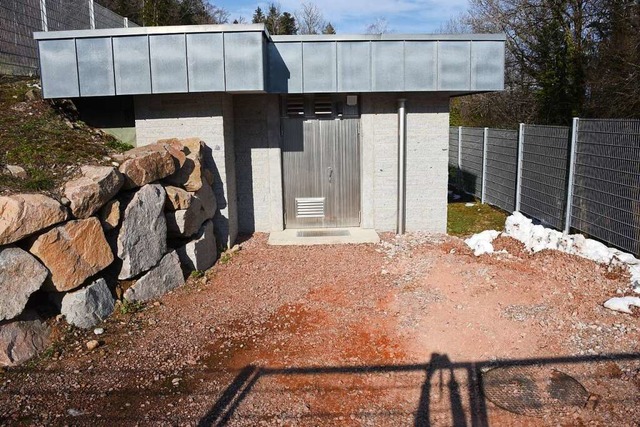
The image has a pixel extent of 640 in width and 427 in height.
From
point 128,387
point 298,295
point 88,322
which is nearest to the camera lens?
point 128,387

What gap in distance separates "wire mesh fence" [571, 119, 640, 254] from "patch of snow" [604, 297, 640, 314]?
1.49 metres

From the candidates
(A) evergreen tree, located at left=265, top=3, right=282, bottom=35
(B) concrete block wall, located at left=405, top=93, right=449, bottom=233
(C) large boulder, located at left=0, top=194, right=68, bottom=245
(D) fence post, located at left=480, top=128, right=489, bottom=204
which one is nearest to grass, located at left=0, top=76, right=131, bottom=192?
(C) large boulder, located at left=0, top=194, right=68, bottom=245

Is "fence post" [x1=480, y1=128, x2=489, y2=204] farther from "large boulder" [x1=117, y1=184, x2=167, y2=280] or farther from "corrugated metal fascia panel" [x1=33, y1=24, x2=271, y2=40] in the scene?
"large boulder" [x1=117, y1=184, x2=167, y2=280]

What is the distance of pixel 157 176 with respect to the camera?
6.86 meters

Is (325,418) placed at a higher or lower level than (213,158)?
lower

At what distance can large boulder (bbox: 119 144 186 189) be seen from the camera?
6439 millimetres

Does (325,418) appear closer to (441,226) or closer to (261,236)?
(261,236)

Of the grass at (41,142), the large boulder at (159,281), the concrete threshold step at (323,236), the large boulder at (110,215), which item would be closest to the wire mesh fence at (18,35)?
the grass at (41,142)

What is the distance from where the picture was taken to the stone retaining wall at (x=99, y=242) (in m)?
4.87

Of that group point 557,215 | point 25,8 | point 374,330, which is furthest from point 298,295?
point 25,8

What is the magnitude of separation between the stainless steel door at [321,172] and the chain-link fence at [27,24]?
498 cm

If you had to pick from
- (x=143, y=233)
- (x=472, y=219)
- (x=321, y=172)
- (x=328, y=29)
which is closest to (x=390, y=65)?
(x=321, y=172)

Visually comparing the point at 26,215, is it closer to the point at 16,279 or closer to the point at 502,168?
the point at 16,279

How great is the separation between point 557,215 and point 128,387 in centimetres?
752
